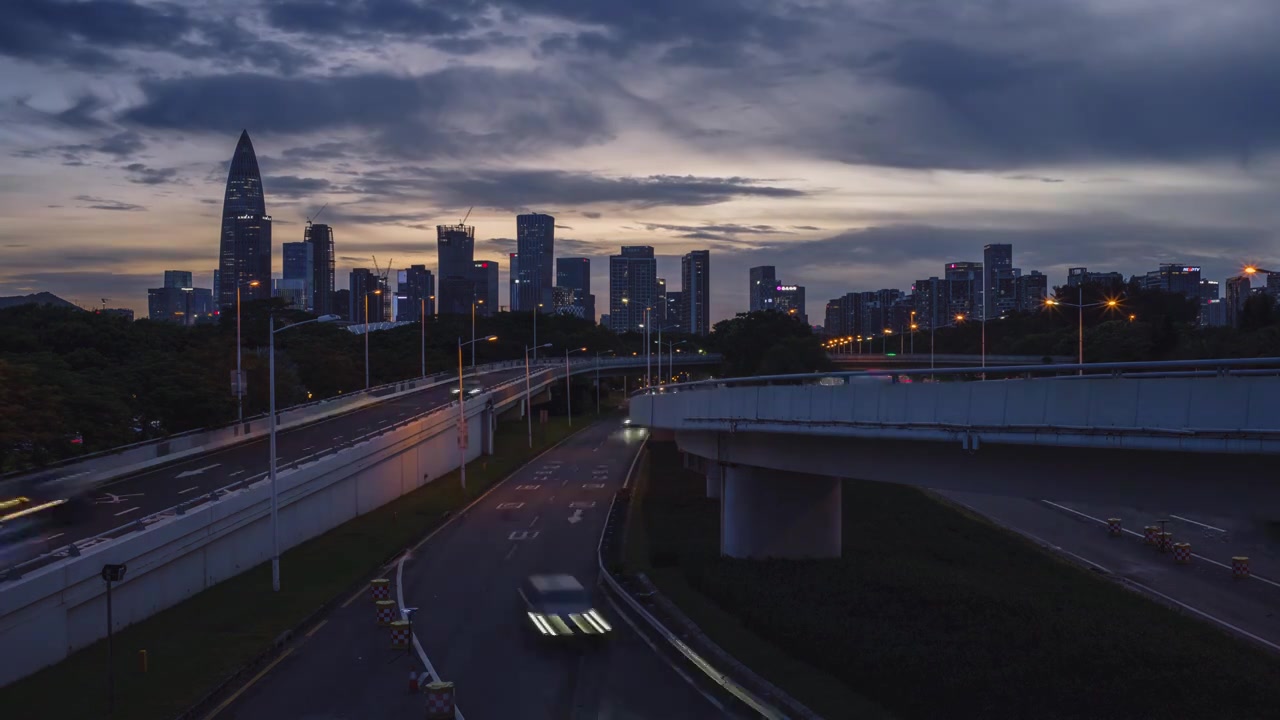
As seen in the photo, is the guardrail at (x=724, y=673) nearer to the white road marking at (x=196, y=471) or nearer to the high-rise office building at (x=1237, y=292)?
the white road marking at (x=196, y=471)

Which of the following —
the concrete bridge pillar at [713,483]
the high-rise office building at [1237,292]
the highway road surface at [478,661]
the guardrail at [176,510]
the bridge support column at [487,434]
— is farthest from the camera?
the bridge support column at [487,434]

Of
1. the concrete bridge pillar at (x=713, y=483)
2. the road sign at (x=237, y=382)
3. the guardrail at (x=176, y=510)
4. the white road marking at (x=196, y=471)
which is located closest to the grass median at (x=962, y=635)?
the concrete bridge pillar at (x=713, y=483)

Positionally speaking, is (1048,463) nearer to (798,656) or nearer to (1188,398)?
(1188,398)

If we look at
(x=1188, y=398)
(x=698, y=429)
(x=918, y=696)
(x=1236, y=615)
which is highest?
(x=1188, y=398)

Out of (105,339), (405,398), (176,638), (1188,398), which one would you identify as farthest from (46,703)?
(405,398)

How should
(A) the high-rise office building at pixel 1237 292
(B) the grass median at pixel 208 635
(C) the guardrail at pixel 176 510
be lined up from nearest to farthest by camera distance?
1. (B) the grass median at pixel 208 635
2. (C) the guardrail at pixel 176 510
3. (A) the high-rise office building at pixel 1237 292

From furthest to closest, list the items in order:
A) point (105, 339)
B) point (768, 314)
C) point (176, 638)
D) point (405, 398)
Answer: point (768, 314)
point (405, 398)
point (105, 339)
point (176, 638)

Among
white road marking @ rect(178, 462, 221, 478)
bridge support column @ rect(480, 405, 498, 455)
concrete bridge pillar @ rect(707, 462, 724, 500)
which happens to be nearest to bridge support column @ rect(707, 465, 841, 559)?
concrete bridge pillar @ rect(707, 462, 724, 500)
